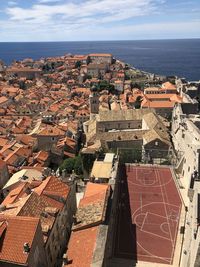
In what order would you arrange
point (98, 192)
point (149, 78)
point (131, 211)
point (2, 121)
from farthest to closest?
1. point (149, 78)
2. point (2, 121)
3. point (131, 211)
4. point (98, 192)

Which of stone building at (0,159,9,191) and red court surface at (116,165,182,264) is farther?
stone building at (0,159,9,191)

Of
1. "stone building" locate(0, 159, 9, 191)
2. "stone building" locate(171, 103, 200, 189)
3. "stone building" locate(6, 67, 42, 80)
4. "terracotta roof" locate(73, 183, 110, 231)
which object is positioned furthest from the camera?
"stone building" locate(6, 67, 42, 80)

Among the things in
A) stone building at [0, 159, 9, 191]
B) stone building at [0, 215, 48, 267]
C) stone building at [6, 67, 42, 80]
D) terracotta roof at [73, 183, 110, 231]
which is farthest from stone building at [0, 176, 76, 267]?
stone building at [6, 67, 42, 80]

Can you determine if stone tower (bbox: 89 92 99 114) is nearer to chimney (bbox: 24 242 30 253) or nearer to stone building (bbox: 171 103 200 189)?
stone building (bbox: 171 103 200 189)

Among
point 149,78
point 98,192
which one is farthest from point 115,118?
point 149,78

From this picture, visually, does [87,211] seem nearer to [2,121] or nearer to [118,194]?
[118,194]

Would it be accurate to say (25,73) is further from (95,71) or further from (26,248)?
(26,248)
